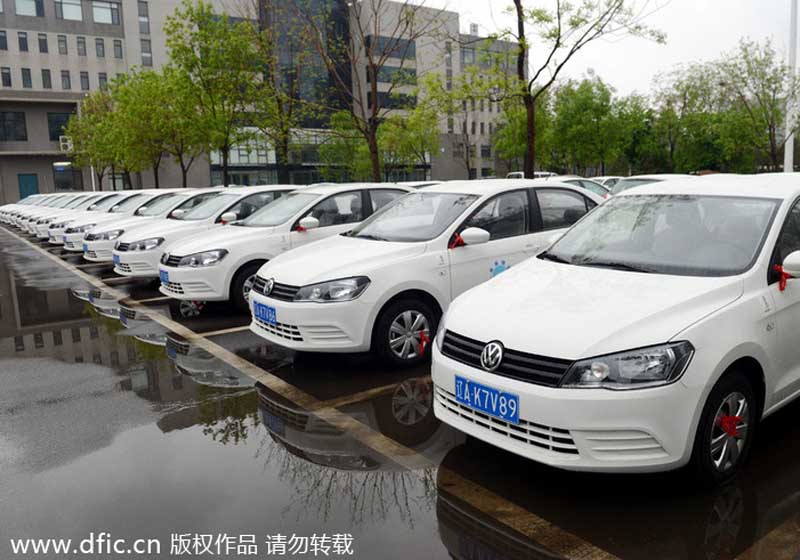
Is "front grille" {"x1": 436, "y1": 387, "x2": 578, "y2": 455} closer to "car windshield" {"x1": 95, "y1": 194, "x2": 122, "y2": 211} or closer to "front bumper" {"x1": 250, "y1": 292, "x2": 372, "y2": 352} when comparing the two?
"front bumper" {"x1": 250, "y1": 292, "x2": 372, "y2": 352}

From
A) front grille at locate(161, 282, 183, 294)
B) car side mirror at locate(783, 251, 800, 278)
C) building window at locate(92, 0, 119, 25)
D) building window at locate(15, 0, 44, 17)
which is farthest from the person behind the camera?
building window at locate(92, 0, 119, 25)

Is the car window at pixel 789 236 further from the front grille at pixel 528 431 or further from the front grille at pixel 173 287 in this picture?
the front grille at pixel 173 287

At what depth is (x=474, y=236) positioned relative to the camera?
5.74 metres

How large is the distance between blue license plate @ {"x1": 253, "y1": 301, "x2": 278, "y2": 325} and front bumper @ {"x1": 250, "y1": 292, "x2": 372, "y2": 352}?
126 mm

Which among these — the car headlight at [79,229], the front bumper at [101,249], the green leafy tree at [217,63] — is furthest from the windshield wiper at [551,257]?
the green leafy tree at [217,63]

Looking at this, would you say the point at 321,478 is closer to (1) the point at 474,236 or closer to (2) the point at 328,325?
(2) the point at 328,325

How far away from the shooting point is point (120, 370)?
6.31 m

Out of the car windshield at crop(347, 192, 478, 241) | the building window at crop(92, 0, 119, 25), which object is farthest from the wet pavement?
the building window at crop(92, 0, 119, 25)

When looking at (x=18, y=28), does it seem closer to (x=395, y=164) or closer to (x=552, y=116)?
(x=395, y=164)

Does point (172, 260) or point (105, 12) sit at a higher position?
point (105, 12)

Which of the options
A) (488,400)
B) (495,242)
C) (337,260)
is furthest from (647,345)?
(337,260)

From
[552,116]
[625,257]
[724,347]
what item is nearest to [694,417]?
[724,347]

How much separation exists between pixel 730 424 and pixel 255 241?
6092 millimetres

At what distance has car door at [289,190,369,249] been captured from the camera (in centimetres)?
852
